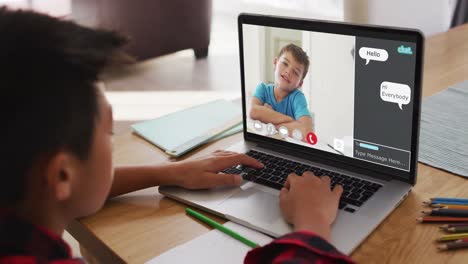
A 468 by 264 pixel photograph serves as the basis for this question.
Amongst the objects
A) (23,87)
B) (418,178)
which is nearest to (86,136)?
(23,87)

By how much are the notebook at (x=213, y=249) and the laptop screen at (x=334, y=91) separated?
25cm

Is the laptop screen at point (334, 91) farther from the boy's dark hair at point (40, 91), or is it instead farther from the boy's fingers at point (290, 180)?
the boy's dark hair at point (40, 91)

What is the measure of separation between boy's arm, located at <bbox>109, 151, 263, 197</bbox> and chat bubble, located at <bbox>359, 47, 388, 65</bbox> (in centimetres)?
26

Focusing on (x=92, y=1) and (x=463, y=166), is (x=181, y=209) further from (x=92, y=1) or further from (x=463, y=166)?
(x=92, y=1)

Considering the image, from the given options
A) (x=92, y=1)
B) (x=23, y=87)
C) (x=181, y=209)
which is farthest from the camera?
(x=92, y=1)

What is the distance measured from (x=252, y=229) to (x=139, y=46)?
270 cm

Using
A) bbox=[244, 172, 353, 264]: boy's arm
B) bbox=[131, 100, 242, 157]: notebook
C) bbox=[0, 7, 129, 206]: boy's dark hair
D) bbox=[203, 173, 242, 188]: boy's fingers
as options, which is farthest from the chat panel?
bbox=[0, 7, 129, 206]: boy's dark hair

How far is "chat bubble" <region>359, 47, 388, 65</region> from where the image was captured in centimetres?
86

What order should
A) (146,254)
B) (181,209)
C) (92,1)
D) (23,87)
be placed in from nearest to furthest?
1. (23,87)
2. (146,254)
3. (181,209)
4. (92,1)

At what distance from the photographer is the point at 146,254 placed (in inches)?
31.0

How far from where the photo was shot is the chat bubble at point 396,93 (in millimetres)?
846

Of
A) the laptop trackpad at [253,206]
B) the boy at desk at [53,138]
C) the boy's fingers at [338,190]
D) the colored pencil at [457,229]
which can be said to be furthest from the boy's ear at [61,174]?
the colored pencil at [457,229]

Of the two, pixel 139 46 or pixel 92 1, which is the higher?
pixel 92 1

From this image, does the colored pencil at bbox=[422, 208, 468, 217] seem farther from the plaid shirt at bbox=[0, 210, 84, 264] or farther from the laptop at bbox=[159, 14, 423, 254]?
the plaid shirt at bbox=[0, 210, 84, 264]
